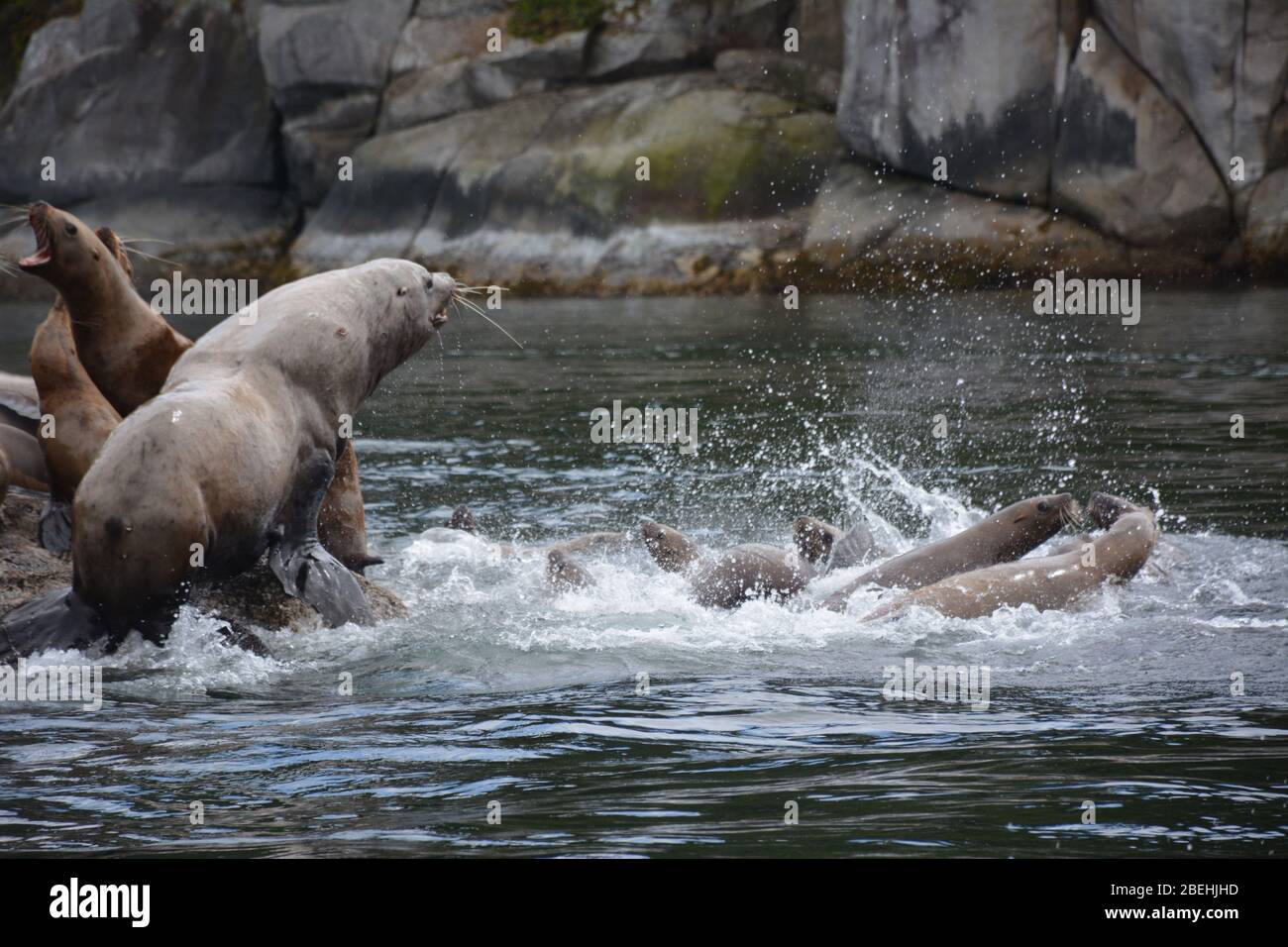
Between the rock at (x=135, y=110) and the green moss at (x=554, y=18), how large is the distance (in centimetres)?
564

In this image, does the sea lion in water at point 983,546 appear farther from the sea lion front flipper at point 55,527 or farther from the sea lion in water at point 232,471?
the sea lion front flipper at point 55,527

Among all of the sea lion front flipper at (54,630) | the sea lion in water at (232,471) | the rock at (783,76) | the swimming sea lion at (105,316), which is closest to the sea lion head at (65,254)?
the swimming sea lion at (105,316)

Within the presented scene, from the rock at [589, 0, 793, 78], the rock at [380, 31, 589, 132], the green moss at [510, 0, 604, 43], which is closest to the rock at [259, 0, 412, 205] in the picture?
the rock at [380, 31, 589, 132]

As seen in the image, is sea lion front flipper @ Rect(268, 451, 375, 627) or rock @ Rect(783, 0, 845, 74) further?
rock @ Rect(783, 0, 845, 74)

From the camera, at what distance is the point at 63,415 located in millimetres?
7273

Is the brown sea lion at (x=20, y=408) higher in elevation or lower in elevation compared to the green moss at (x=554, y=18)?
lower

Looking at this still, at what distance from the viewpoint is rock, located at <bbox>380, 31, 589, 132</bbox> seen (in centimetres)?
2894

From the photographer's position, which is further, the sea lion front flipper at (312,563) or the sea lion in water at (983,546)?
the sea lion in water at (983,546)

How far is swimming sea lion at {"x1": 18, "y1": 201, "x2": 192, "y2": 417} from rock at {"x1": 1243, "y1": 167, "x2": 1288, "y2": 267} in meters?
19.0

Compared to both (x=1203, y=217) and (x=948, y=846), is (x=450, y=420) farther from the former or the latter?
(x=1203, y=217)

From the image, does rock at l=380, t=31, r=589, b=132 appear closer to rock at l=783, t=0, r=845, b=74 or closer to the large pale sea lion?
rock at l=783, t=0, r=845, b=74

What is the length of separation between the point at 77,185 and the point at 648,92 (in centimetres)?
1131

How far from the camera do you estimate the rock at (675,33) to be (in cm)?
2873

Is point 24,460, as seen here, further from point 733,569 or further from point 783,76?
point 783,76
